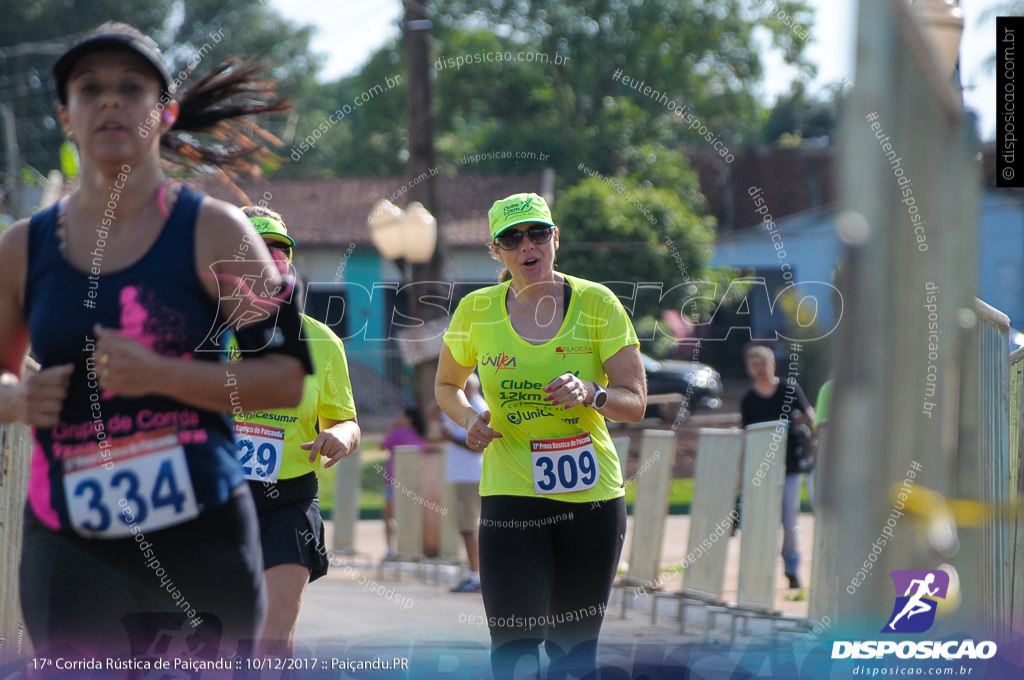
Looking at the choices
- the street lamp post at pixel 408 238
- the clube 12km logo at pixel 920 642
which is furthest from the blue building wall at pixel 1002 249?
the clube 12km logo at pixel 920 642

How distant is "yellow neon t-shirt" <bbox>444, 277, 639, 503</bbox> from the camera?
4.31m

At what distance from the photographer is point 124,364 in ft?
8.90

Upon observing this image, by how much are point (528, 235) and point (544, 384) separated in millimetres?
524

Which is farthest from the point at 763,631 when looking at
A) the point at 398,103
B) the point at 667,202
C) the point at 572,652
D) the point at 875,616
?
the point at 398,103

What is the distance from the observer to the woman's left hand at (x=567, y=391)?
4059 millimetres

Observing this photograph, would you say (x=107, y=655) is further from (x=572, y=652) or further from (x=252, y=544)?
(x=572, y=652)

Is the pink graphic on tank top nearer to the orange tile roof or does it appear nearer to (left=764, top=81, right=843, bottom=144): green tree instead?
the orange tile roof

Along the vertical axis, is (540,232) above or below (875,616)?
above

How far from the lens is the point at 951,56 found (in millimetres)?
4141

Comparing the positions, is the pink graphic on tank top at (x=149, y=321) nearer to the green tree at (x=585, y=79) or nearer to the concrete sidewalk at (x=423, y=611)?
the concrete sidewalk at (x=423, y=611)

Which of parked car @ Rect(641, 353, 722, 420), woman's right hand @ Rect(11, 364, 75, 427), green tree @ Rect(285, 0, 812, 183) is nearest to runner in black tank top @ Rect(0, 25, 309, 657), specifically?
woman's right hand @ Rect(11, 364, 75, 427)

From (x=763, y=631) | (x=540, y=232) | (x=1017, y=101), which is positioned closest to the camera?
(x=540, y=232)

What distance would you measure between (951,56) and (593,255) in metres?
16.3

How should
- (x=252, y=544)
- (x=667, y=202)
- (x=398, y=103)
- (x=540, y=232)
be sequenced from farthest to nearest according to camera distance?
(x=398, y=103), (x=667, y=202), (x=540, y=232), (x=252, y=544)
